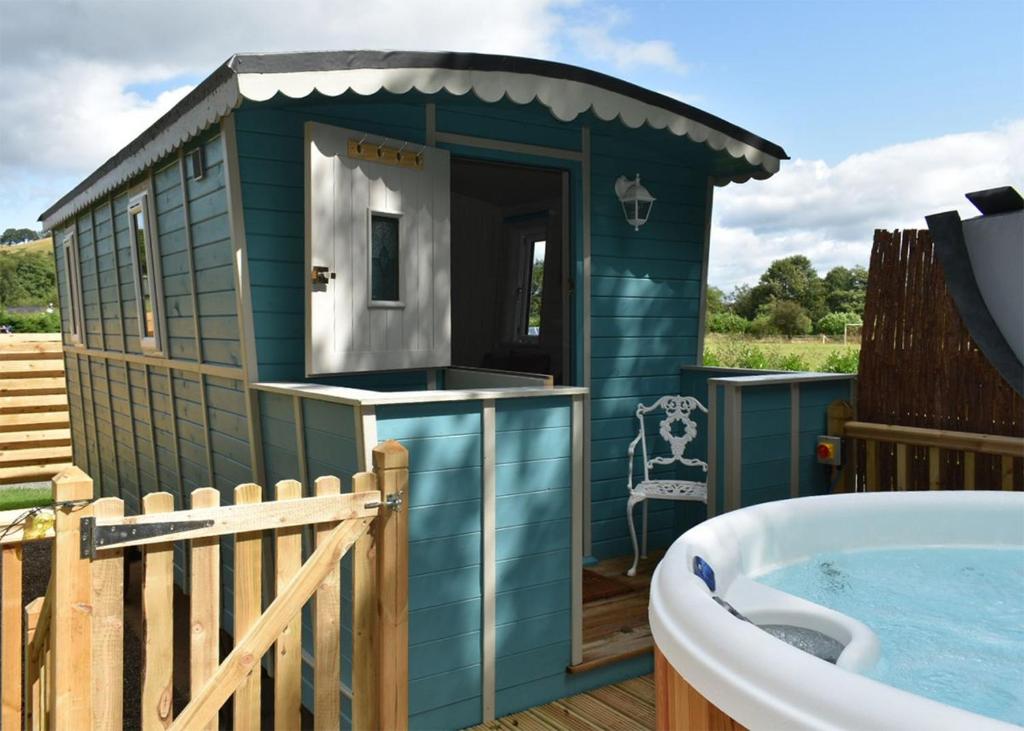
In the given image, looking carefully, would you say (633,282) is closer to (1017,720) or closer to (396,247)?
(396,247)

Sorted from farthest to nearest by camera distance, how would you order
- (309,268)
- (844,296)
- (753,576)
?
(844,296), (309,268), (753,576)

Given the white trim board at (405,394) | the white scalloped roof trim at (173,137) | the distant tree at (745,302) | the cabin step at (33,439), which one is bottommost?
the cabin step at (33,439)

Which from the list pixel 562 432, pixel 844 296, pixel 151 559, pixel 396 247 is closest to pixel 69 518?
pixel 151 559

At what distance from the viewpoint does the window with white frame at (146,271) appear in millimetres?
4965

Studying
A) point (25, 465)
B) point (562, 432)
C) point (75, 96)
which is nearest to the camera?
point (562, 432)

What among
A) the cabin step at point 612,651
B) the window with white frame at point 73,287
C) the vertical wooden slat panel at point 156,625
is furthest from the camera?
the window with white frame at point 73,287

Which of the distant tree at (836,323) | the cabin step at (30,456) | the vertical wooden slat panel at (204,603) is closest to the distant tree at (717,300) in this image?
the distant tree at (836,323)

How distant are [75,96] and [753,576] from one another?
87.5 meters

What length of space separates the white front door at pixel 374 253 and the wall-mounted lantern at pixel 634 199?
1155 mm

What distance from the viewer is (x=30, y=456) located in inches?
392

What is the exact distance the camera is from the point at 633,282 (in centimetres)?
468

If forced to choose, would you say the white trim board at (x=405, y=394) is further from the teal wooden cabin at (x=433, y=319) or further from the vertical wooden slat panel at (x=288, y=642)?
the vertical wooden slat panel at (x=288, y=642)

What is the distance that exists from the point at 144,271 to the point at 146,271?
6 centimetres

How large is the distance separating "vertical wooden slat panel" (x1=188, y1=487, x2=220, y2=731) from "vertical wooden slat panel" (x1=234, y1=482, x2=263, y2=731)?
0.19 feet
